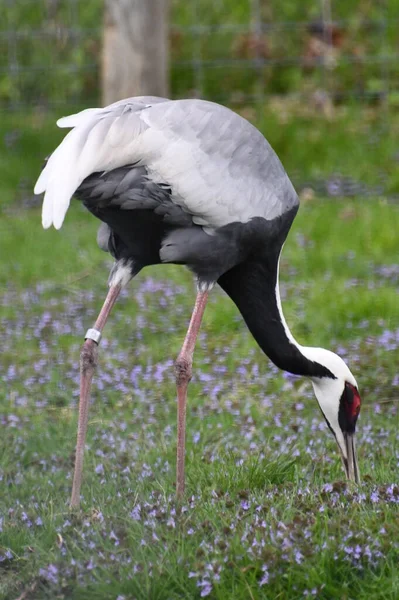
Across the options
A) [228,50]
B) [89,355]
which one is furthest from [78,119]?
[228,50]

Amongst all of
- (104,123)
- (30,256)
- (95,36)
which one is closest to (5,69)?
(95,36)

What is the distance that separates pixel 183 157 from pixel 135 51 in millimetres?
6406

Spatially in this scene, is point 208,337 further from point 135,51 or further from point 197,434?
point 135,51

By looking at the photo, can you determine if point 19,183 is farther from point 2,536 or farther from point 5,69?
point 2,536

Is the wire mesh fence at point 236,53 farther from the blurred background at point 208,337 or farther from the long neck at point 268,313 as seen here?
the long neck at point 268,313

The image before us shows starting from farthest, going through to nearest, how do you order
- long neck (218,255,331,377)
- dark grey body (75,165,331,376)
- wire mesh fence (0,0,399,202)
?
wire mesh fence (0,0,399,202) < long neck (218,255,331,377) < dark grey body (75,165,331,376)

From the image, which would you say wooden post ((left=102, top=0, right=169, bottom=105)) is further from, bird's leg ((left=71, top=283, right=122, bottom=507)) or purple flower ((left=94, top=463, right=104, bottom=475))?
purple flower ((left=94, top=463, right=104, bottom=475))

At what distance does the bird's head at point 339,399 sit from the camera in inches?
187

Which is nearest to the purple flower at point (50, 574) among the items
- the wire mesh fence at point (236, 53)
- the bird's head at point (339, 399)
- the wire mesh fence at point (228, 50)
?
the bird's head at point (339, 399)

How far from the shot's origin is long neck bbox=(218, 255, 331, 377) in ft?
15.9

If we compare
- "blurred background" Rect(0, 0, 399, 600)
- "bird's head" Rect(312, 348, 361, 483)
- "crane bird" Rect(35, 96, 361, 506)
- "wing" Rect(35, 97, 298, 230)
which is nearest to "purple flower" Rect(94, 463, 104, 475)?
"blurred background" Rect(0, 0, 399, 600)

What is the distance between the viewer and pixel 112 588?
3492 mm

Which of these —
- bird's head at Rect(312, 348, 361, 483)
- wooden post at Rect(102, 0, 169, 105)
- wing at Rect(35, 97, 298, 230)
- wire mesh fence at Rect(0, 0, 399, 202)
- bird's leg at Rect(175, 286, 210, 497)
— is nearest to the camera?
wing at Rect(35, 97, 298, 230)

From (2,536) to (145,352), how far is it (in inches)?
108
